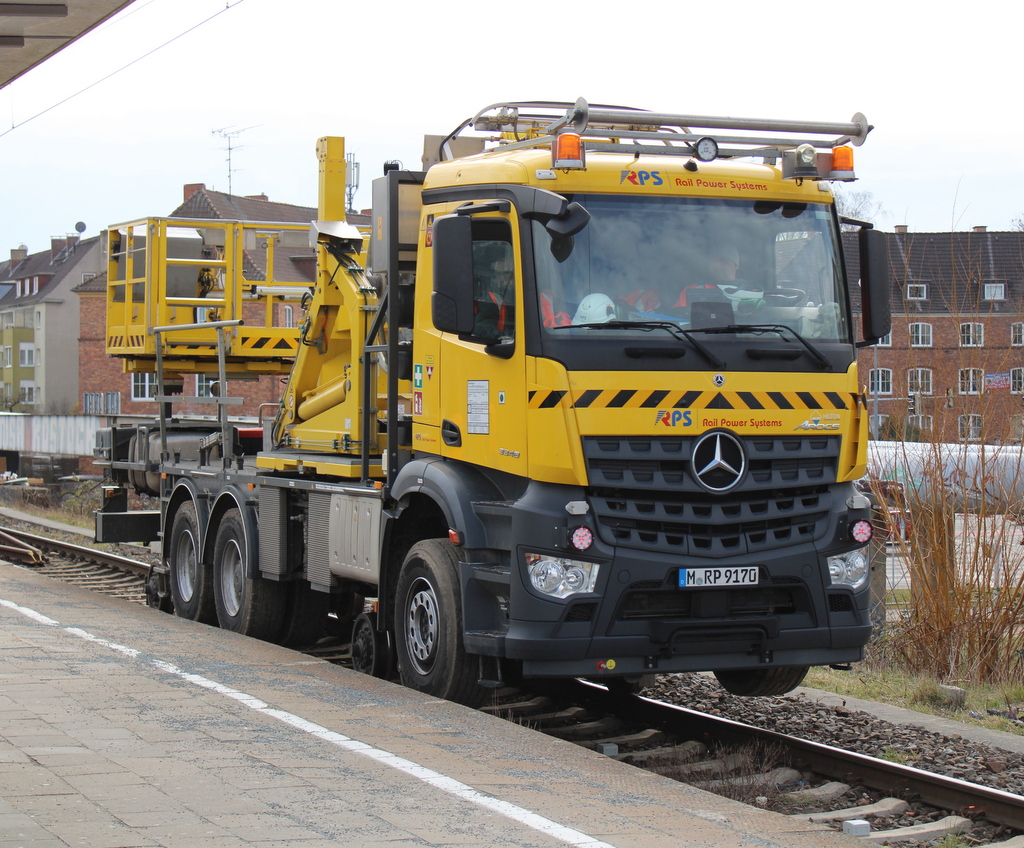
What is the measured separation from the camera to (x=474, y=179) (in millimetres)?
7797

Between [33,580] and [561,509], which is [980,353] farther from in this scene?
Result: [33,580]

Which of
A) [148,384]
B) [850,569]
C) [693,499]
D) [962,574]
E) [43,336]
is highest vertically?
[43,336]

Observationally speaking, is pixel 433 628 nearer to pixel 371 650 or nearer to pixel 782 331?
pixel 371 650

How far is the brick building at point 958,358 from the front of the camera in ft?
30.9

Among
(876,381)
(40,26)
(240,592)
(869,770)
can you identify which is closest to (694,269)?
(869,770)

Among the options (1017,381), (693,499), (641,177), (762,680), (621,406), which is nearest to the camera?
(621,406)

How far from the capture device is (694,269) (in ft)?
24.4

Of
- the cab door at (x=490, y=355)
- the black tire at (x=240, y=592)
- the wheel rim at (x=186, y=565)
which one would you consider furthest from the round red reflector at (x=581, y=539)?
the wheel rim at (x=186, y=565)

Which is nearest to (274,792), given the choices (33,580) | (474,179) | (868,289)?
(474,179)

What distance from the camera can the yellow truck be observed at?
23.1 ft

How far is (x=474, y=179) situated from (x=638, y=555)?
8.06 feet

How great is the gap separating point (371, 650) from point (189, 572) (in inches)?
157

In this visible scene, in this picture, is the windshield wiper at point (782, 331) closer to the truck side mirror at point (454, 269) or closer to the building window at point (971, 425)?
the truck side mirror at point (454, 269)

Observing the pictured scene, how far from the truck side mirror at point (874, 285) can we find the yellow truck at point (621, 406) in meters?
0.01
